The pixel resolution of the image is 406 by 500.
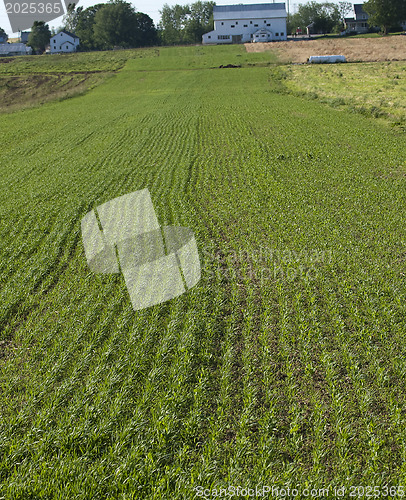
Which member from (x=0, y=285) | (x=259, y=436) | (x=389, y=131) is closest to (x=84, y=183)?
(x=0, y=285)

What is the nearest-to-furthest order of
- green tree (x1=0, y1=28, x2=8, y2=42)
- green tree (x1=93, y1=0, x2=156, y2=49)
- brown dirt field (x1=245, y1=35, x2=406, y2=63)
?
brown dirt field (x1=245, y1=35, x2=406, y2=63) → green tree (x1=93, y1=0, x2=156, y2=49) → green tree (x1=0, y1=28, x2=8, y2=42)

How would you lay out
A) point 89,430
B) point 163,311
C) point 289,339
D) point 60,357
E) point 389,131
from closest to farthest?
point 89,430
point 60,357
point 289,339
point 163,311
point 389,131

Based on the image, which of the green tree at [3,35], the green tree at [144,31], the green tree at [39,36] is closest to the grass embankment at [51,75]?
the green tree at [144,31]

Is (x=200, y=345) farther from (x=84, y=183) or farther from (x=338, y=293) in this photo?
(x=84, y=183)

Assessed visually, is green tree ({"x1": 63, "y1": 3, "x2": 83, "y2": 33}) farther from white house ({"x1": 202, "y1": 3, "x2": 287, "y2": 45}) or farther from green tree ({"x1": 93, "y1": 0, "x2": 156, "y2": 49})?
white house ({"x1": 202, "y1": 3, "x2": 287, "y2": 45})

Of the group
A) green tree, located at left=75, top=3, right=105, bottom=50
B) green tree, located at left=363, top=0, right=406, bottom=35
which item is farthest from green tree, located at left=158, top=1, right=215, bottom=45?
green tree, located at left=363, top=0, right=406, bottom=35

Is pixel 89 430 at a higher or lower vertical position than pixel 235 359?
higher

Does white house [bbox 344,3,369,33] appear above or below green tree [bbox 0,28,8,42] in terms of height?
below
